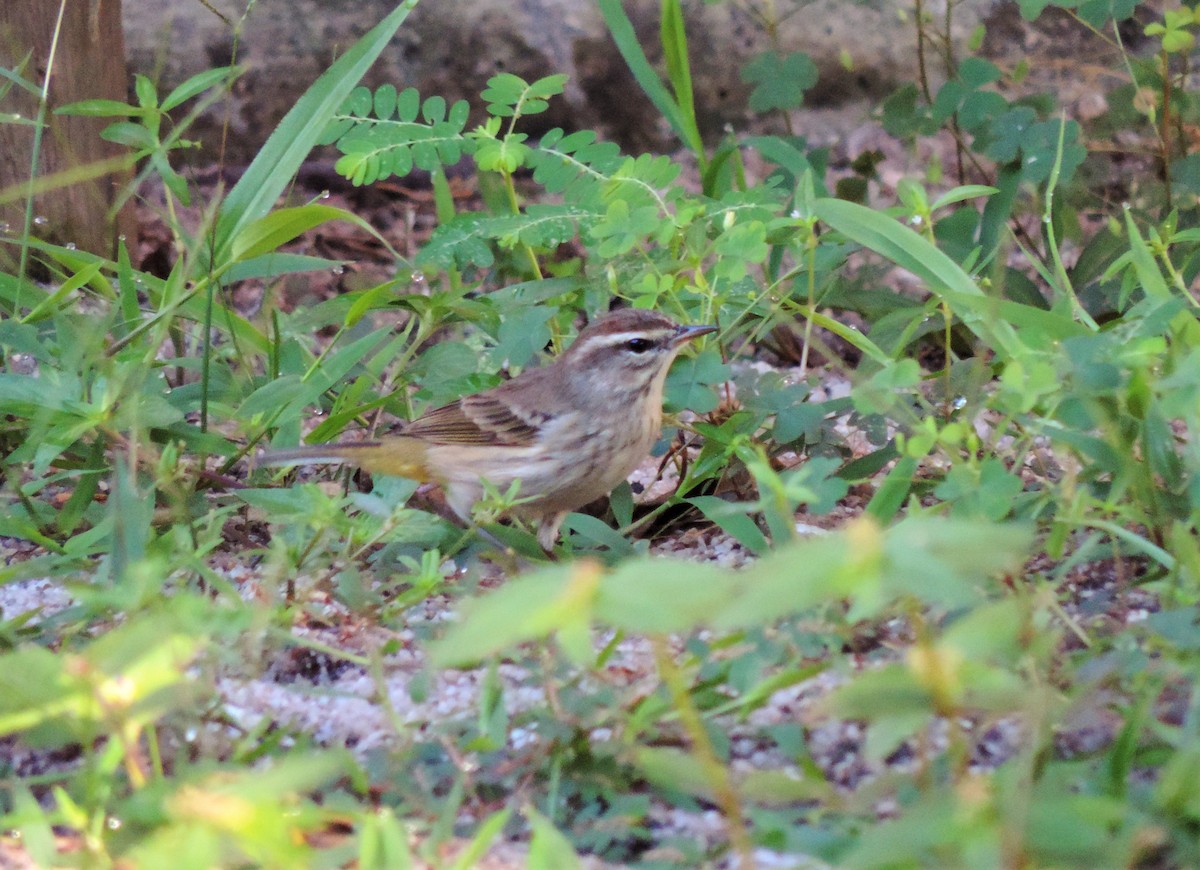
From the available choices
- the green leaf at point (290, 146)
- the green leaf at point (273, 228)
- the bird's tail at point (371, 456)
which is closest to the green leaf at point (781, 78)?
the green leaf at point (290, 146)

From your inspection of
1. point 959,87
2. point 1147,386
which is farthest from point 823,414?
point 959,87

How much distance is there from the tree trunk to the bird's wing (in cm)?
170

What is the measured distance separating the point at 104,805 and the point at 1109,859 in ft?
5.66

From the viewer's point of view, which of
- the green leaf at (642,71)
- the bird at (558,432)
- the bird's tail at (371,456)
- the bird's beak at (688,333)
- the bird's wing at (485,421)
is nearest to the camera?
the bird's tail at (371,456)

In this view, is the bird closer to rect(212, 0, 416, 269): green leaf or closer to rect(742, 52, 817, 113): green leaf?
rect(212, 0, 416, 269): green leaf

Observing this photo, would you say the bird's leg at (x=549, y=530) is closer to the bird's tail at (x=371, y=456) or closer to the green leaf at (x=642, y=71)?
the bird's tail at (x=371, y=456)

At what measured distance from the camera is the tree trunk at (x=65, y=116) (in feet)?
16.7

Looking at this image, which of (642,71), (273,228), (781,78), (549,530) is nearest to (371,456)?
(549,530)

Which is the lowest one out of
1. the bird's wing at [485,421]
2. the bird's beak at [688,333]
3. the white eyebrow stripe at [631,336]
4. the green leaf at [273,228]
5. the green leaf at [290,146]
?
the bird's wing at [485,421]

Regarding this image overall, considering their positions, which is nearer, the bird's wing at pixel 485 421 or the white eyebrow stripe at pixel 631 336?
the white eyebrow stripe at pixel 631 336

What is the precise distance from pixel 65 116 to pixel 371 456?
2.20 m

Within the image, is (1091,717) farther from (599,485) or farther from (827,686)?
(599,485)

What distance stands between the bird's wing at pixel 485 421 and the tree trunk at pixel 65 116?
66.9 inches

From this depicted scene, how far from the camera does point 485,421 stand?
16.4 ft
